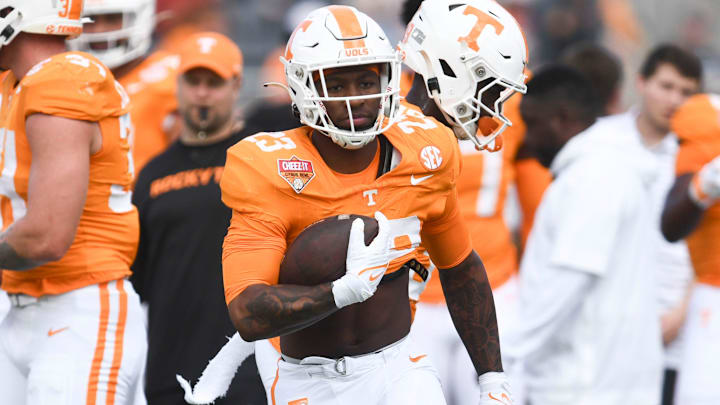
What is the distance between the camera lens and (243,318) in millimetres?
2988

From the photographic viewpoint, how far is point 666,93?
6.61 m

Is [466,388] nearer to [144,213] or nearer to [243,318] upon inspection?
[144,213]

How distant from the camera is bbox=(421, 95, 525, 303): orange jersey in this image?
584 centimetres

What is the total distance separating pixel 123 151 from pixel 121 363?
77cm

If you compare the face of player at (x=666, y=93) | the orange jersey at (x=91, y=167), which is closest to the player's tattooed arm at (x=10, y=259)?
the orange jersey at (x=91, y=167)

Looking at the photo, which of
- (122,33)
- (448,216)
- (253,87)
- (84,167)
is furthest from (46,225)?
(253,87)

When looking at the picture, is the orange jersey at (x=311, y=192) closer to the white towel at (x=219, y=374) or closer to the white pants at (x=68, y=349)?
the white towel at (x=219, y=374)

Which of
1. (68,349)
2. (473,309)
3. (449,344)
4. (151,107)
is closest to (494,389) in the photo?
(473,309)

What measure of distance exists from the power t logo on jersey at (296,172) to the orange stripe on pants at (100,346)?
110 cm

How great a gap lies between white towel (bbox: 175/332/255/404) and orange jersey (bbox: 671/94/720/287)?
2.46 m

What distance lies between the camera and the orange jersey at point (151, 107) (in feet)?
20.3

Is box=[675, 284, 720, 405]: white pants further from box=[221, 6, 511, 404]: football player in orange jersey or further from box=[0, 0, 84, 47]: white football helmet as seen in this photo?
box=[0, 0, 84, 47]: white football helmet

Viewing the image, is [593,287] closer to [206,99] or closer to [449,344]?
[449,344]

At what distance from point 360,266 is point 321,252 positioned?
126 mm
